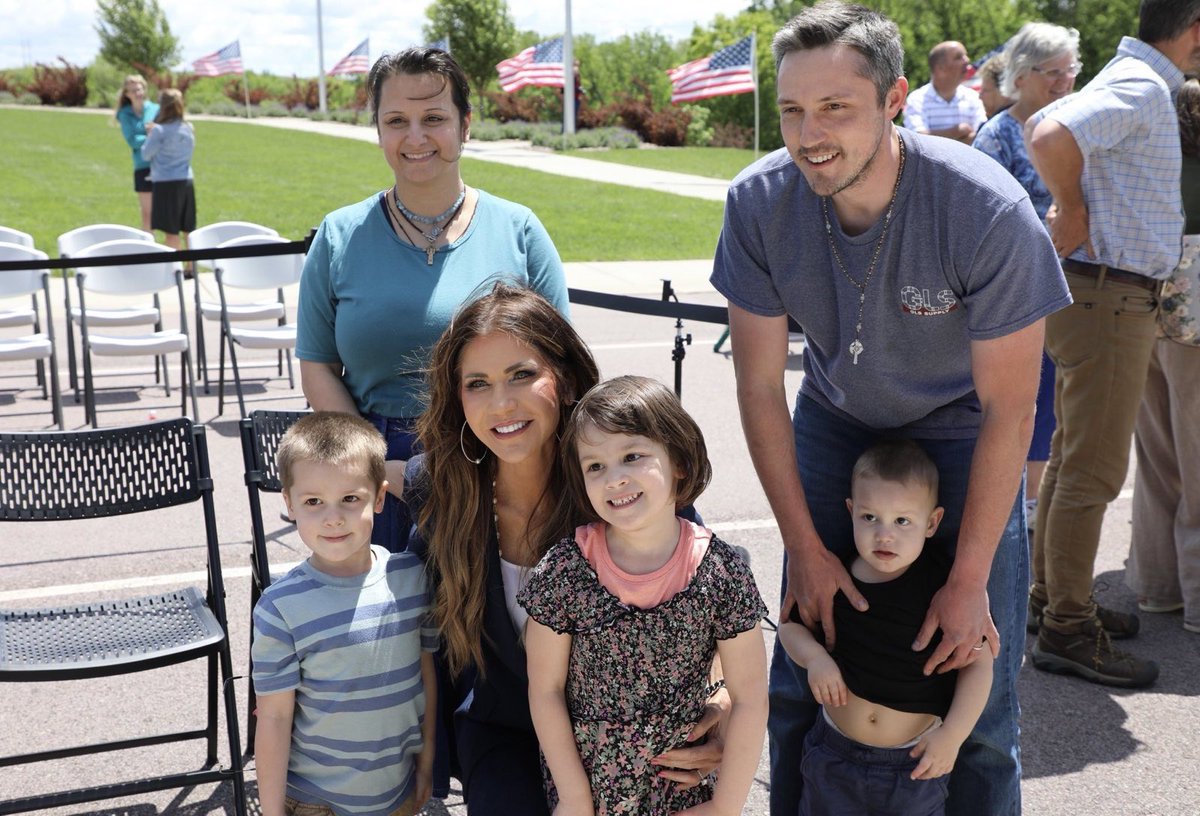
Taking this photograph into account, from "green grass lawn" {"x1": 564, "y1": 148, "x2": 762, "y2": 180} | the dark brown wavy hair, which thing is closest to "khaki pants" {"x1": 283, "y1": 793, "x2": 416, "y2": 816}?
the dark brown wavy hair

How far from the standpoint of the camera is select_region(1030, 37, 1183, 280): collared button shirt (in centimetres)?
384

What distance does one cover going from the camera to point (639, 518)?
7.55 feet

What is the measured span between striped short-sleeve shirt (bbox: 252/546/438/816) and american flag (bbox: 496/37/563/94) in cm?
2795

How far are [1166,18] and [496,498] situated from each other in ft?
9.30

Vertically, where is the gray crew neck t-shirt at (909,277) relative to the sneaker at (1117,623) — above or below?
above

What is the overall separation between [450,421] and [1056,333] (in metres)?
2.39

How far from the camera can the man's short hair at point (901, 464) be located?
8.59 ft

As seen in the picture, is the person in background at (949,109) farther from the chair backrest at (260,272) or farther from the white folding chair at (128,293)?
the white folding chair at (128,293)

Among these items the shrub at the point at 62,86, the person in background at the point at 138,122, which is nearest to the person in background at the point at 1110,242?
the person in background at the point at 138,122

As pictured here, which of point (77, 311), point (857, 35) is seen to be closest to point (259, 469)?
point (857, 35)

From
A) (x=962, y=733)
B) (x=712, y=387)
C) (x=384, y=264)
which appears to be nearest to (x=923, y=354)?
(x=962, y=733)

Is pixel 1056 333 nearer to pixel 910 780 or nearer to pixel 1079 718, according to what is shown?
pixel 1079 718

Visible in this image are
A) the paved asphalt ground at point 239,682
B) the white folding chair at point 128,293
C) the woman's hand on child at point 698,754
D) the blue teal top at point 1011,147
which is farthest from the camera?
the white folding chair at point 128,293

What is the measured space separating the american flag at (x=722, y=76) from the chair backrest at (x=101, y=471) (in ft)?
61.6
